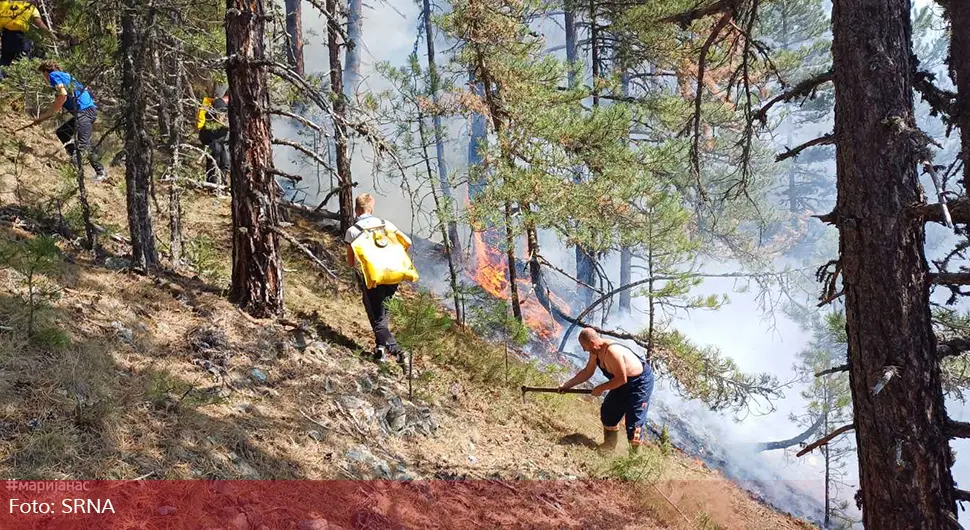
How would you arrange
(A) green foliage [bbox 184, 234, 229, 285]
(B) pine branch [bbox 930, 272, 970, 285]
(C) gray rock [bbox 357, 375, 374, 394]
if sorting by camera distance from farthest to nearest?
(A) green foliage [bbox 184, 234, 229, 285] → (C) gray rock [bbox 357, 375, 374, 394] → (B) pine branch [bbox 930, 272, 970, 285]

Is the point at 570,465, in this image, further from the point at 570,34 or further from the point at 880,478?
the point at 570,34

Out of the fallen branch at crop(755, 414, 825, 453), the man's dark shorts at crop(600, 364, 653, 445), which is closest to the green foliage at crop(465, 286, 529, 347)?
the man's dark shorts at crop(600, 364, 653, 445)

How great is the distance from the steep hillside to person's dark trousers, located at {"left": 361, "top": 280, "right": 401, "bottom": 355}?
33 centimetres

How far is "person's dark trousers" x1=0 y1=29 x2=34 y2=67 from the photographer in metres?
7.54

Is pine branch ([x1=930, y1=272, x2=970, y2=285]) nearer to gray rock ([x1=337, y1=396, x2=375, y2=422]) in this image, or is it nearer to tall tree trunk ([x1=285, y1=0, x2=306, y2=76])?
gray rock ([x1=337, y1=396, x2=375, y2=422])

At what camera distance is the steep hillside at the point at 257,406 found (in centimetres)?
325

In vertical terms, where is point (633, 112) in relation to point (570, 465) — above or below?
above

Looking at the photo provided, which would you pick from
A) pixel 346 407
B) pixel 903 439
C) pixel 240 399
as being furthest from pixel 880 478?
pixel 240 399

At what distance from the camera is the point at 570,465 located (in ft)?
18.6

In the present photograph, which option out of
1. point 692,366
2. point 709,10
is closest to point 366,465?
point 709,10

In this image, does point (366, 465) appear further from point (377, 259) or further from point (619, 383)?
point (619, 383)

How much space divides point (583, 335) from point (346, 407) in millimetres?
2782

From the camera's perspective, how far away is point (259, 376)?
472cm

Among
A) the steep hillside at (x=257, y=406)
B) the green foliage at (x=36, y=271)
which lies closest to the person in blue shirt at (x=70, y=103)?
the steep hillside at (x=257, y=406)
